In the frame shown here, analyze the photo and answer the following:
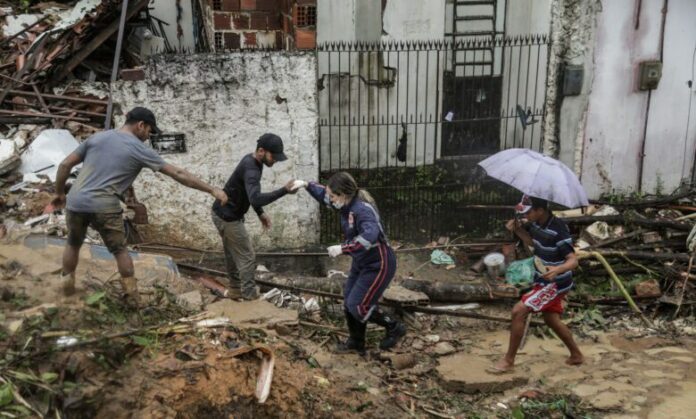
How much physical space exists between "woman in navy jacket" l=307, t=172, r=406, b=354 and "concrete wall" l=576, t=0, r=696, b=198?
5050 mm

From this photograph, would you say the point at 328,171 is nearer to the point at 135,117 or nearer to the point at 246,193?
the point at 246,193

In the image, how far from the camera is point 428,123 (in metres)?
9.21

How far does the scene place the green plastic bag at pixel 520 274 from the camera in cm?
765

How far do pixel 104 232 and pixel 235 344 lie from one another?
1565mm

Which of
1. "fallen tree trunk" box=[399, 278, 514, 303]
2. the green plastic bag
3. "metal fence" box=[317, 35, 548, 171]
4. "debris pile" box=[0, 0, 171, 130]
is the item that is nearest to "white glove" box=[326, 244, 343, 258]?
"fallen tree trunk" box=[399, 278, 514, 303]

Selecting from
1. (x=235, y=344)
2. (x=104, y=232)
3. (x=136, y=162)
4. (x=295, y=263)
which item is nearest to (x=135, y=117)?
(x=136, y=162)

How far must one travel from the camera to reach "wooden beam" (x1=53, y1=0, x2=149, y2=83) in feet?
30.5

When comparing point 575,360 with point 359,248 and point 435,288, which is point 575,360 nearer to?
point 435,288

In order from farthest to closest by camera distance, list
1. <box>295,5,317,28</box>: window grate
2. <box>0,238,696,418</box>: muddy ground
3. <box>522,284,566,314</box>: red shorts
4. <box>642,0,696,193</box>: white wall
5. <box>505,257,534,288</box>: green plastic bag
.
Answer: <box>642,0,696,193</box>: white wall, <box>295,5,317,28</box>: window grate, <box>505,257,534,288</box>: green plastic bag, <box>522,284,566,314</box>: red shorts, <box>0,238,696,418</box>: muddy ground

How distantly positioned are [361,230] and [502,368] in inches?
66.7

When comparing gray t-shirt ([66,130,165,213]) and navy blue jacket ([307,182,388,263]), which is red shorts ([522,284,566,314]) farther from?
gray t-shirt ([66,130,165,213])

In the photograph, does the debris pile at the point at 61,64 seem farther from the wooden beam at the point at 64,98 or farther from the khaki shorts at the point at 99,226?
the khaki shorts at the point at 99,226

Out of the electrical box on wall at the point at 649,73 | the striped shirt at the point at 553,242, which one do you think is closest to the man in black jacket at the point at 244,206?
the striped shirt at the point at 553,242

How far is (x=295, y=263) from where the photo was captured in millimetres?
8648
